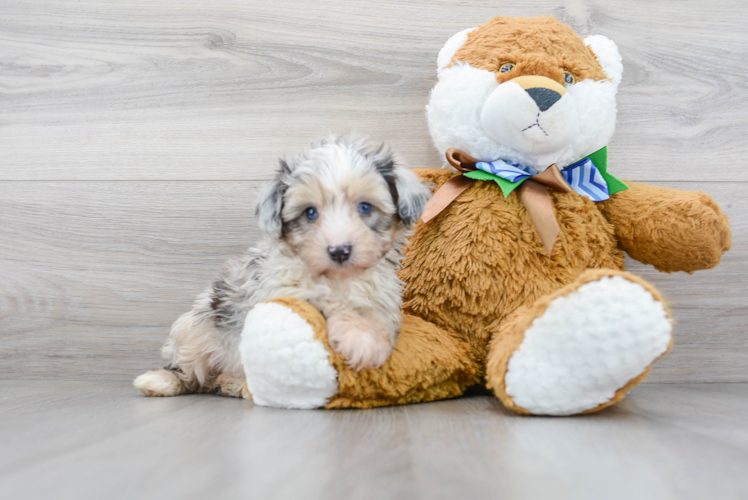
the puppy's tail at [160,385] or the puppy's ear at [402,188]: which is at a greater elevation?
the puppy's ear at [402,188]

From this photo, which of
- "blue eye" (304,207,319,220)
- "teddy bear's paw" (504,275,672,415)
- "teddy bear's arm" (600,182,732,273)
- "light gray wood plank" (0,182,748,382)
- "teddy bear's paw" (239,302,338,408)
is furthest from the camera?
"light gray wood plank" (0,182,748,382)

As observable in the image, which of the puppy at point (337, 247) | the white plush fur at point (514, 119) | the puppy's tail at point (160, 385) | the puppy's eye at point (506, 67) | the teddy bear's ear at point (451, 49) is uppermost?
the teddy bear's ear at point (451, 49)

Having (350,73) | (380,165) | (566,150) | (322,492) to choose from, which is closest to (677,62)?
(566,150)

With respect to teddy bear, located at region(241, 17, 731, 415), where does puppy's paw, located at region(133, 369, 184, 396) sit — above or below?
below

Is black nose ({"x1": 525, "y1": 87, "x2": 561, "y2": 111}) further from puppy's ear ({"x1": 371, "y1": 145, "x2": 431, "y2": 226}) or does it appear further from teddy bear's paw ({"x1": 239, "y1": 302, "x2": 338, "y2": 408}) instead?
teddy bear's paw ({"x1": 239, "y1": 302, "x2": 338, "y2": 408})

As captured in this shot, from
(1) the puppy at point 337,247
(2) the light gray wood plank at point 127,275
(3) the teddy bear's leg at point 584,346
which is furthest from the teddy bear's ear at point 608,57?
(3) the teddy bear's leg at point 584,346

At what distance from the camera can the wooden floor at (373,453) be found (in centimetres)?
71

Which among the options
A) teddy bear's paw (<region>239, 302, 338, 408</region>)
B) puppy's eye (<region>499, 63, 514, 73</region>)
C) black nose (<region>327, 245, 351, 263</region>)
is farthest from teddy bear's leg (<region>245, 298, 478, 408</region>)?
puppy's eye (<region>499, 63, 514, 73</region>)

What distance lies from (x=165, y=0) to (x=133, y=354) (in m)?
1.09

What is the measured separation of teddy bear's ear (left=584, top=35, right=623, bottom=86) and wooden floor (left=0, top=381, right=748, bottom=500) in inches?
32.8

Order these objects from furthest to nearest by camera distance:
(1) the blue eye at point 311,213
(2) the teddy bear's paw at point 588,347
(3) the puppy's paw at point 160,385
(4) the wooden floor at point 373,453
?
(3) the puppy's paw at point 160,385, (1) the blue eye at point 311,213, (2) the teddy bear's paw at point 588,347, (4) the wooden floor at point 373,453

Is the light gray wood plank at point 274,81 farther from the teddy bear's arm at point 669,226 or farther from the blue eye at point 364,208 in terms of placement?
the blue eye at point 364,208

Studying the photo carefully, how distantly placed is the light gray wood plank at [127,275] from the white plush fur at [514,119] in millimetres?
554

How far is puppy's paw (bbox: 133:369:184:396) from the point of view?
142 cm
